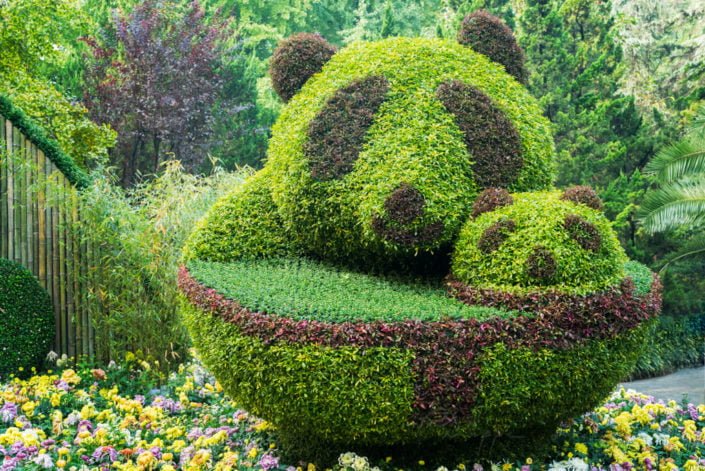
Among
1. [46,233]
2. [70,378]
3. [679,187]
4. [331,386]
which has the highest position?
[679,187]

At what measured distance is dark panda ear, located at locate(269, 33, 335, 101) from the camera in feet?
14.2

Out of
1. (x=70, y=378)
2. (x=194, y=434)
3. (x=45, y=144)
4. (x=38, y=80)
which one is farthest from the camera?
(x=38, y=80)

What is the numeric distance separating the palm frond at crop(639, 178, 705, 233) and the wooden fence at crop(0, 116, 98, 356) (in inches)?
262

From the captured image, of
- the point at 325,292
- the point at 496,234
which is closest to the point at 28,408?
the point at 325,292

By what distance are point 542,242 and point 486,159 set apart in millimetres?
780

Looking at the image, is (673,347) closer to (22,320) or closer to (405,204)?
(405,204)

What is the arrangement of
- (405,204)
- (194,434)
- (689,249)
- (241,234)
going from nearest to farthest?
(405,204) → (194,434) → (241,234) → (689,249)

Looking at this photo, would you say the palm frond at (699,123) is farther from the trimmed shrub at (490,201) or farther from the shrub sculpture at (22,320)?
the shrub sculpture at (22,320)

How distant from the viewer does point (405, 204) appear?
11.3ft

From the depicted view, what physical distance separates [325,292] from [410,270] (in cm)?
67

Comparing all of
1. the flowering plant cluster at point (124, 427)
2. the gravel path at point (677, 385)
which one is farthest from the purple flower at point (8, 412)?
the gravel path at point (677, 385)

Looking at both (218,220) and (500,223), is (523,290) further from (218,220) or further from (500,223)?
(218,220)

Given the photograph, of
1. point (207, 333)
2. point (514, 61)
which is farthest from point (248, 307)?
point (514, 61)

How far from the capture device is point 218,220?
4363 millimetres
